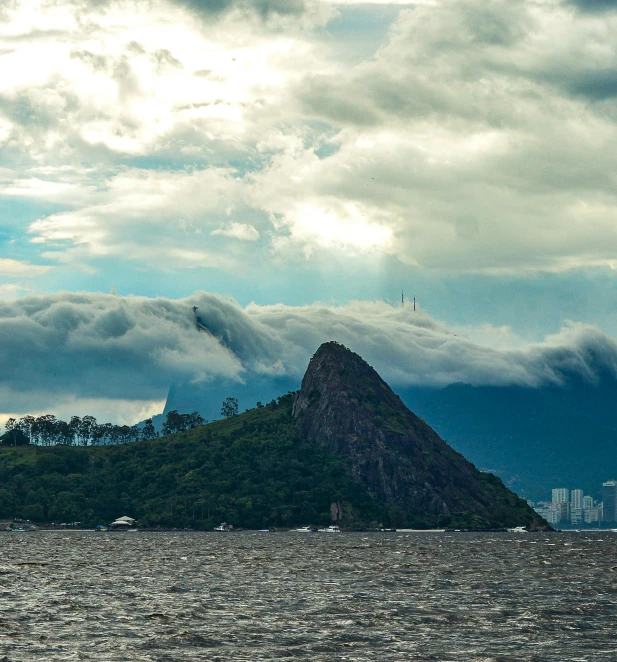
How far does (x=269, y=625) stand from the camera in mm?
100188

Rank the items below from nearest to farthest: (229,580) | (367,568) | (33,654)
→ 1. (33,654)
2. (229,580)
3. (367,568)

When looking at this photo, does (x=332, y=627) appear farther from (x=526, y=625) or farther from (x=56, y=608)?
(x=56, y=608)

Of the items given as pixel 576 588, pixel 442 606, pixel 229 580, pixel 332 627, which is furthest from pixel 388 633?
pixel 229 580

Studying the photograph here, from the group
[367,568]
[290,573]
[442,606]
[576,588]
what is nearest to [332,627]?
[442,606]

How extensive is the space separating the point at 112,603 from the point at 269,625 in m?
30.2

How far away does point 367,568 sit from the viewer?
620ft

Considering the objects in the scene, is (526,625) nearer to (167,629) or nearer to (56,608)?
(167,629)

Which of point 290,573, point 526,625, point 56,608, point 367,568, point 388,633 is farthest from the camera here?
point 367,568

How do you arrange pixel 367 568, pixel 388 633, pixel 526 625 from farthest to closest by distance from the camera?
pixel 367 568 → pixel 526 625 → pixel 388 633

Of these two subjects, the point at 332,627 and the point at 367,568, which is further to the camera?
the point at 367,568

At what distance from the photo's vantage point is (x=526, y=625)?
101 metres

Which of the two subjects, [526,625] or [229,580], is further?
[229,580]

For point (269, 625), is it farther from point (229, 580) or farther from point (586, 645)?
point (229, 580)

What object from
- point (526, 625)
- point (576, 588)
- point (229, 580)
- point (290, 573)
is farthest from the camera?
point (290, 573)
